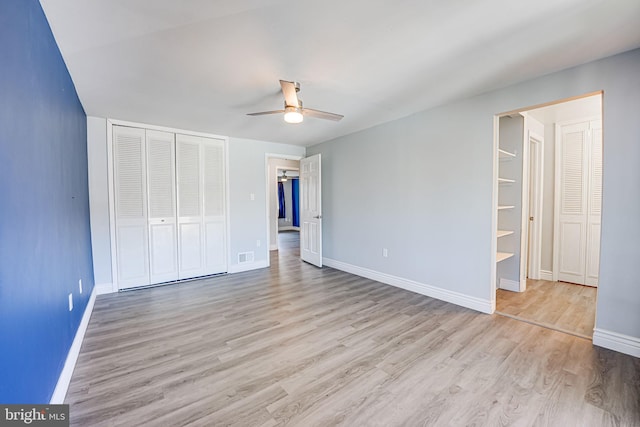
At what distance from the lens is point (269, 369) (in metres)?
2.03

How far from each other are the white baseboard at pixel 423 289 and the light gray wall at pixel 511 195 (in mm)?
1060

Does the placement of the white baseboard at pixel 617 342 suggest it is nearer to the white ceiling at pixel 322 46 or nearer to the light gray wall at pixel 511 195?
the light gray wall at pixel 511 195

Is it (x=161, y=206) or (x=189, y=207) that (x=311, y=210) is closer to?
(x=189, y=207)

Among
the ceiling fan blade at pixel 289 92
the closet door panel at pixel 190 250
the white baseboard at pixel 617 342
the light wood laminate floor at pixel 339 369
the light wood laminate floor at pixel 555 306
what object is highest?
the ceiling fan blade at pixel 289 92

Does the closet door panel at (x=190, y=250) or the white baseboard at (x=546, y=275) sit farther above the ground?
the closet door panel at (x=190, y=250)

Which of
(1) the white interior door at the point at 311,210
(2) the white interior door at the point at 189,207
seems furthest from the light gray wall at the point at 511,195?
(2) the white interior door at the point at 189,207

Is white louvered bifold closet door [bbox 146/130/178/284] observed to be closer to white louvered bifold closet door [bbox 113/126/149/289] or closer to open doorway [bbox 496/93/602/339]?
white louvered bifold closet door [bbox 113/126/149/289]

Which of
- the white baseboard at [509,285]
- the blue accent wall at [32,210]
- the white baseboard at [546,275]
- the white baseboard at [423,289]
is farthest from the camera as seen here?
the white baseboard at [546,275]

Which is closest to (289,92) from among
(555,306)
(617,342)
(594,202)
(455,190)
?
(455,190)

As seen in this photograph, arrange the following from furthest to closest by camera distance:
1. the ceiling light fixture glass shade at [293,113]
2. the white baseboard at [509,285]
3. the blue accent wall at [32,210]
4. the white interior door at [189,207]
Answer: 1. the white interior door at [189,207]
2. the white baseboard at [509,285]
3. the ceiling light fixture glass shade at [293,113]
4. the blue accent wall at [32,210]

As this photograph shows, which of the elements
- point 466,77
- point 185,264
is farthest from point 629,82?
point 185,264

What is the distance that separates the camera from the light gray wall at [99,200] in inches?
140

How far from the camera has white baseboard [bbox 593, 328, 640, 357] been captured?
213cm

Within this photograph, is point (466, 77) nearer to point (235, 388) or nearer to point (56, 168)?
point (235, 388)
